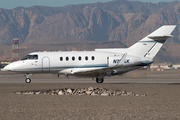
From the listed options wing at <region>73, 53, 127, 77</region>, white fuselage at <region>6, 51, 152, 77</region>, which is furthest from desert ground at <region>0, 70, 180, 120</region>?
white fuselage at <region>6, 51, 152, 77</region>

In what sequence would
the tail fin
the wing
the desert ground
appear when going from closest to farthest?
the desert ground < the wing < the tail fin

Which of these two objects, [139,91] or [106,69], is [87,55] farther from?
[139,91]

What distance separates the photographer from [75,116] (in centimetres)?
1622

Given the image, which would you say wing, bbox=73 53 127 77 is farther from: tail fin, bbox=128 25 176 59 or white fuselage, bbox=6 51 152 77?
tail fin, bbox=128 25 176 59

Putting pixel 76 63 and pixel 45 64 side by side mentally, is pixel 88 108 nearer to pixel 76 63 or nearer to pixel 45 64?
pixel 76 63

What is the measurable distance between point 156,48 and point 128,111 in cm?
2093

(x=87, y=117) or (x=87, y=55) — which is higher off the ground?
(x=87, y=55)

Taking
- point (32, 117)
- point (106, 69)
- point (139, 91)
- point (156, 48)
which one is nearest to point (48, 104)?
point (32, 117)

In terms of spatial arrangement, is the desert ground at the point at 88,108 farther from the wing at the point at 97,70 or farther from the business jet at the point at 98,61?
the business jet at the point at 98,61

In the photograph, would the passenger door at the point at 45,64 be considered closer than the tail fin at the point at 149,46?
Yes

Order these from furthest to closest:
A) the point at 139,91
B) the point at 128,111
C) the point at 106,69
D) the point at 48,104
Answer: the point at 106,69 → the point at 139,91 → the point at 48,104 → the point at 128,111

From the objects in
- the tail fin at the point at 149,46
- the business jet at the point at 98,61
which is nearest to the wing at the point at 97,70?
the business jet at the point at 98,61

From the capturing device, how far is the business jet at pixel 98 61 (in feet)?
119

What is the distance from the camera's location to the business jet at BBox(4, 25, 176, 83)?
36.4 m
